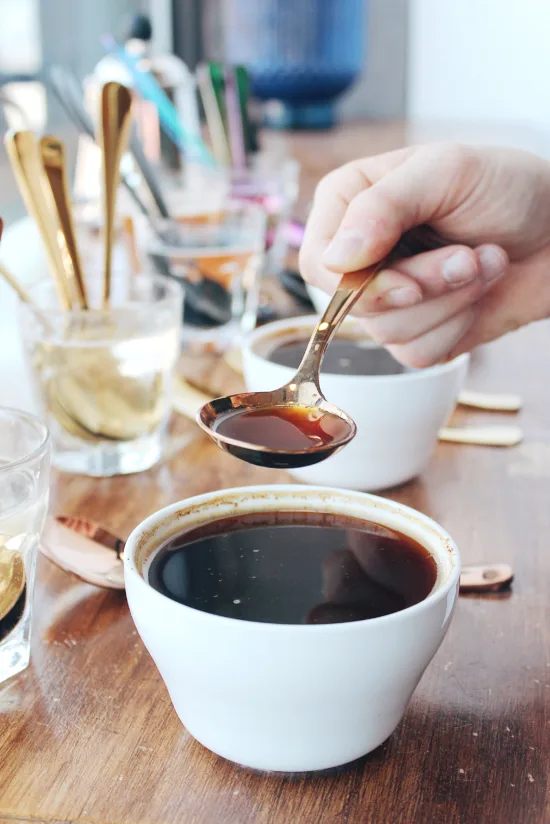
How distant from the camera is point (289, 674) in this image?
0.49 meters

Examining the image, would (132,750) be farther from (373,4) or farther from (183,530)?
(373,4)

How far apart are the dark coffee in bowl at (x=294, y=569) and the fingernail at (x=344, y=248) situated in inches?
8.0

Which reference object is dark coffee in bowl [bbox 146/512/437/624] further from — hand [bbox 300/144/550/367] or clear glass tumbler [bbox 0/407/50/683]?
hand [bbox 300/144/550/367]

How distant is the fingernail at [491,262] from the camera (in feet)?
2.78

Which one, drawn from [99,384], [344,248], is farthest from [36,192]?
[344,248]

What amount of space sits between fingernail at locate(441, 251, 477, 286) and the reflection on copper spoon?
0.32 metres

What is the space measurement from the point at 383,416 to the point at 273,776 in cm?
38

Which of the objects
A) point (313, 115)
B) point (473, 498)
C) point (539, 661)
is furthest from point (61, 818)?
point (313, 115)

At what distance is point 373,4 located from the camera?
12.7 ft

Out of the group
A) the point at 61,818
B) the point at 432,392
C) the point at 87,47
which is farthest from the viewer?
the point at 87,47

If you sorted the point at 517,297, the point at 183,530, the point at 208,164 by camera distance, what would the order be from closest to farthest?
1. the point at 183,530
2. the point at 517,297
3. the point at 208,164

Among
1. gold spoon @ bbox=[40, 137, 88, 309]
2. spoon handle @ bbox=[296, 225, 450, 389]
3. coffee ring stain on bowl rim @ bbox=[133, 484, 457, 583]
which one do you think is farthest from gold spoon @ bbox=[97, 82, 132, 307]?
coffee ring stain on bowl rim @ bbox=[133, 484, 457, 583]

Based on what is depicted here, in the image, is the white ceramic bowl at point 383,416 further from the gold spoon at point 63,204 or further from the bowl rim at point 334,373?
the gold spoon at point 63,204

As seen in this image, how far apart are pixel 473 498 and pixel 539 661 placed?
0.25 meters
